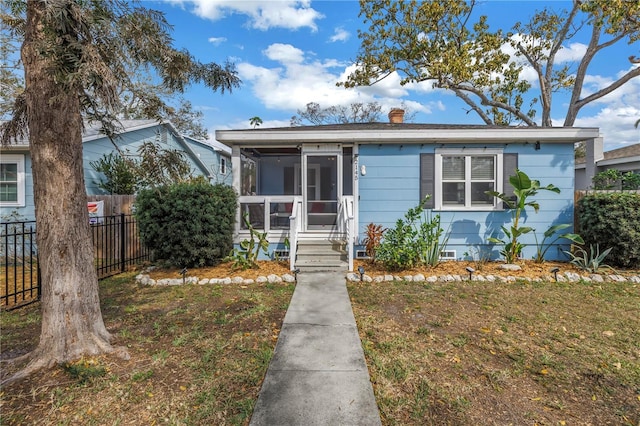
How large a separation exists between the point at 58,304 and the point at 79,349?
48 centimetres

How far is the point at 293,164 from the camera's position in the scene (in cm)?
1014

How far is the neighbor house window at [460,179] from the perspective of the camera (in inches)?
290

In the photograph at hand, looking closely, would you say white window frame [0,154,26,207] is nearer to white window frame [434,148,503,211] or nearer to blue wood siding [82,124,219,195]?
blue wood siding [82,124,219,195]

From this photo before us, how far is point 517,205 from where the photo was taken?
695 centimetres

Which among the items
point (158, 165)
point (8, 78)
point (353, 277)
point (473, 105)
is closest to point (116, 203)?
point (158, 165)

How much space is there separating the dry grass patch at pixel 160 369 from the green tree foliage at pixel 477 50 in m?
12.8

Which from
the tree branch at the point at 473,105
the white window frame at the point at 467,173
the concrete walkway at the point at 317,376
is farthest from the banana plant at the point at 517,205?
the tree branch at the point at 473,105

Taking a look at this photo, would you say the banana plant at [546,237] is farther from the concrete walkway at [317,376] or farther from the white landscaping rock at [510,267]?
the concrete walkway at [317,376]

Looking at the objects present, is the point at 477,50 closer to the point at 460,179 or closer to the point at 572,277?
the point at 460,179

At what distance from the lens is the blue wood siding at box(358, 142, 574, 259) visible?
7.26 meters

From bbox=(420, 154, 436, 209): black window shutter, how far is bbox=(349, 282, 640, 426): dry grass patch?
8.69 ft

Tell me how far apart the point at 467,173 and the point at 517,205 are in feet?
4.11

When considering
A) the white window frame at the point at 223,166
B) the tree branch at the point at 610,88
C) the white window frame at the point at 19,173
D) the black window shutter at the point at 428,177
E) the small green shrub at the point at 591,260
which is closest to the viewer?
the small green shrub at the point at 591,260

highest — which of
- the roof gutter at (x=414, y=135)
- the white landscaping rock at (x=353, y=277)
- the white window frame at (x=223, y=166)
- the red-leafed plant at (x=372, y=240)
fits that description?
the white window frame at (x=223, y=166)
